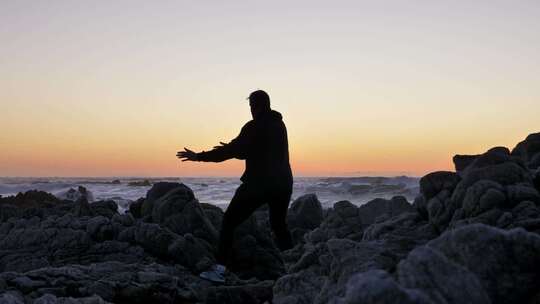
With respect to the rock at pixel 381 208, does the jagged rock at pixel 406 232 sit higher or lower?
higher

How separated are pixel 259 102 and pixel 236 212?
1.44m

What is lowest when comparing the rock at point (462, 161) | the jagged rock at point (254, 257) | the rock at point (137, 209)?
the jagged rock at point (254, 257)

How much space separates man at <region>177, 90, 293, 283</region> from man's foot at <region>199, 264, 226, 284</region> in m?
0.04

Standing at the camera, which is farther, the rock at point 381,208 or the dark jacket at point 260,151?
the rock at point 381,208

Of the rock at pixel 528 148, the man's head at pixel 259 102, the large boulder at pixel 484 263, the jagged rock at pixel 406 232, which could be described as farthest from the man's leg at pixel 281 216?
the large boulder at pixel 484 263

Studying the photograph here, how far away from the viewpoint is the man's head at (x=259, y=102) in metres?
6.79

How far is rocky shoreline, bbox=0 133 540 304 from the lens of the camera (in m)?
2.61

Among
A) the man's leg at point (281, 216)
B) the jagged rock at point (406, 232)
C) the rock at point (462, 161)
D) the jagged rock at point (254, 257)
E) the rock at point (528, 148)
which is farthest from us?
the jagged rock at point (254, 257)

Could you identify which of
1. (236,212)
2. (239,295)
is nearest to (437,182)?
(239,295)

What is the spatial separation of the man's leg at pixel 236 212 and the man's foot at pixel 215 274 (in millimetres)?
290

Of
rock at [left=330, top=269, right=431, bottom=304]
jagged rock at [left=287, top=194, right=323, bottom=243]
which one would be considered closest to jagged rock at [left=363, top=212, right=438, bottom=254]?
rock at [left=330, top=269, right=431, bottom=304]

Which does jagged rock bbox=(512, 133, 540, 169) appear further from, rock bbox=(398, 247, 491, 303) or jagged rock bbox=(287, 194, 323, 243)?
rock bbox=(398, 247, 491, 303)

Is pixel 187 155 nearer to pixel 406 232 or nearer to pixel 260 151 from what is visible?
pixel 260 151

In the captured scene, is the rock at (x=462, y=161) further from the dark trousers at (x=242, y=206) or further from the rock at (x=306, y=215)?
the rock at (x=306, y=215)
